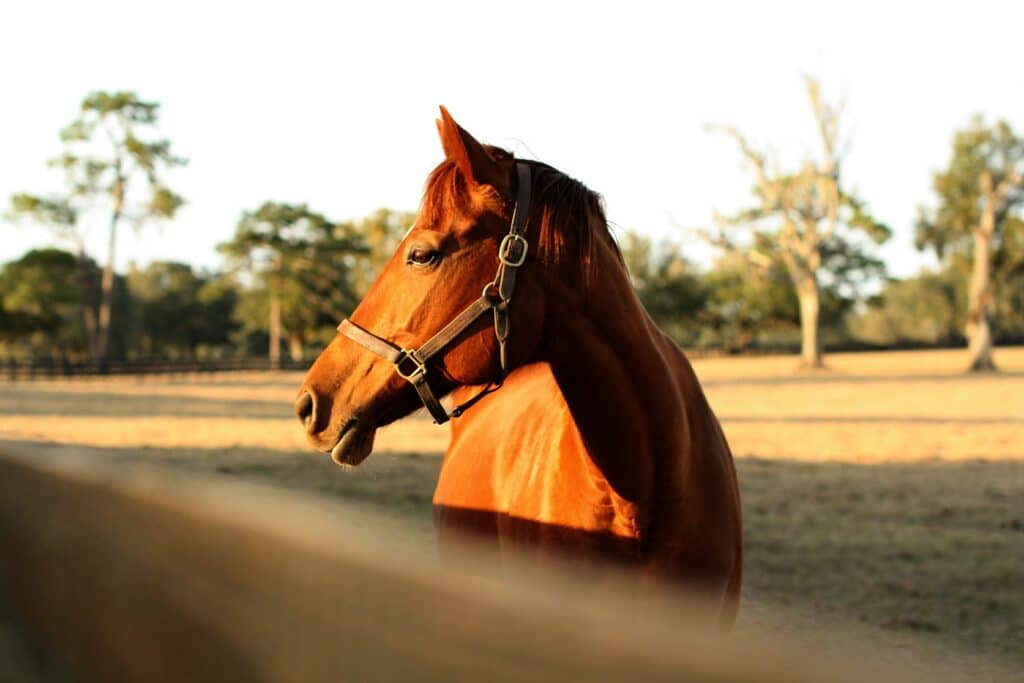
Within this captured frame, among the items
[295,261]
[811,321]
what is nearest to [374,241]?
[295,261]

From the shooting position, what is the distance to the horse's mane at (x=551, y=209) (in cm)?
242

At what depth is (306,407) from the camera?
235 centimetres

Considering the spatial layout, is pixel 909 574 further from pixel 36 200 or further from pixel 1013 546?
pixel 36 200

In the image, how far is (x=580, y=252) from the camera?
2.46 metres

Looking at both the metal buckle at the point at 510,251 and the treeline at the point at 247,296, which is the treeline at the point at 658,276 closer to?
the treeline at the point at 247,296

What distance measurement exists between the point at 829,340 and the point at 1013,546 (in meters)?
64.9

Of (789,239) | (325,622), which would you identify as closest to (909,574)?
(325,622)

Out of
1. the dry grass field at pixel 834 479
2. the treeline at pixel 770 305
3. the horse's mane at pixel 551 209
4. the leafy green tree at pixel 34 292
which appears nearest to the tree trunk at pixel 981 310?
the dry grass field at pixel 834 479

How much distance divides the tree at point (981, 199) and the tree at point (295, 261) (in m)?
33.2

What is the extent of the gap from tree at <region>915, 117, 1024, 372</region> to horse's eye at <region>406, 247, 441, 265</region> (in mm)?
35133

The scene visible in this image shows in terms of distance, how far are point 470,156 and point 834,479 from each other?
8243mm

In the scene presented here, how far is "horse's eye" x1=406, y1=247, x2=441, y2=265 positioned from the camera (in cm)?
236

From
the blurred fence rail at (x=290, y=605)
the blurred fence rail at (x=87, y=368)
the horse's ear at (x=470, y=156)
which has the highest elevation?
the horse's ear at (x=470, y=156)

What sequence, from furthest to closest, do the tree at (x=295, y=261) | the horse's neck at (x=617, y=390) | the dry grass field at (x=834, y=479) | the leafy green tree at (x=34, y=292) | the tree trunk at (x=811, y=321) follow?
the tree at (x=295, y=261), the leafy green tree at (x=34, y=292), the tree trunk at (x=811, y=321), the dry grass field at (x=834, y=479), the horse's neck at (x=617, y=390)
